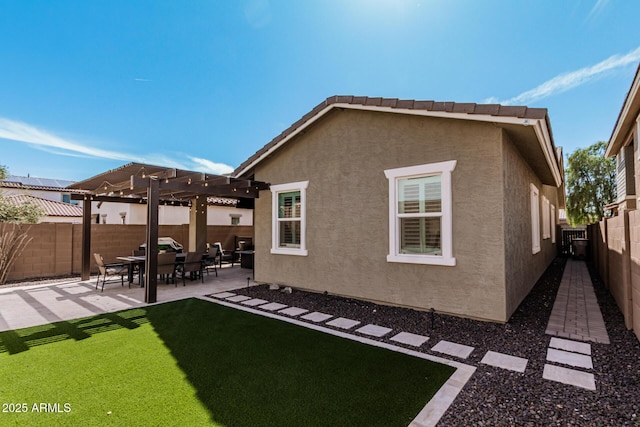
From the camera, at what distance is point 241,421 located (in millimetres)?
A: 2814

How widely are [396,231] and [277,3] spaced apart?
31.8 feet

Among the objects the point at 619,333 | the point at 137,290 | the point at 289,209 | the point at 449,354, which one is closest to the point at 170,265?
the point at 137,290

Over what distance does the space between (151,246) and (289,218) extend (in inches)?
146

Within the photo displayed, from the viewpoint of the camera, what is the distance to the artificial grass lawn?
293 cm

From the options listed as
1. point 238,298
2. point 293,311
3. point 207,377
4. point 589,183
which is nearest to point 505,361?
point 207,377

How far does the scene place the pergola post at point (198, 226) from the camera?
46.8 ft

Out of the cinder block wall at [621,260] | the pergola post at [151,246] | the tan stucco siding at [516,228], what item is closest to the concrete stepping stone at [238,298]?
the pergola post at [151,246]

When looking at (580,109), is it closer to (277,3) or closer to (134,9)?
(277,3)

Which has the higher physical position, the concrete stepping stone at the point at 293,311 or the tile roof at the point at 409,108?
the tile roof at the point at 409,108

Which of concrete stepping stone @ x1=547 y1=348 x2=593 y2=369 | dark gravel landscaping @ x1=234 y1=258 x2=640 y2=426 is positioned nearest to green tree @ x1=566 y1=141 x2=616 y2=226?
dark gravel landscaping @ x1=234 y1=258 x2=640 y2=426

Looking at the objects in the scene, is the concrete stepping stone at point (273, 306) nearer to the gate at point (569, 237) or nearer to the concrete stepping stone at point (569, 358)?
the concrete stepping stone at point (569, 358)

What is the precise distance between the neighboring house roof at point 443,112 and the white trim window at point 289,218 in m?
1.34

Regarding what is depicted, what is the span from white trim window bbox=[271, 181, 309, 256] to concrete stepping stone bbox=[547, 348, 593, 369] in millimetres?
5650

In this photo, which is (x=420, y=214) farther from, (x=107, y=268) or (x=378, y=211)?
(x=107, y=268)
